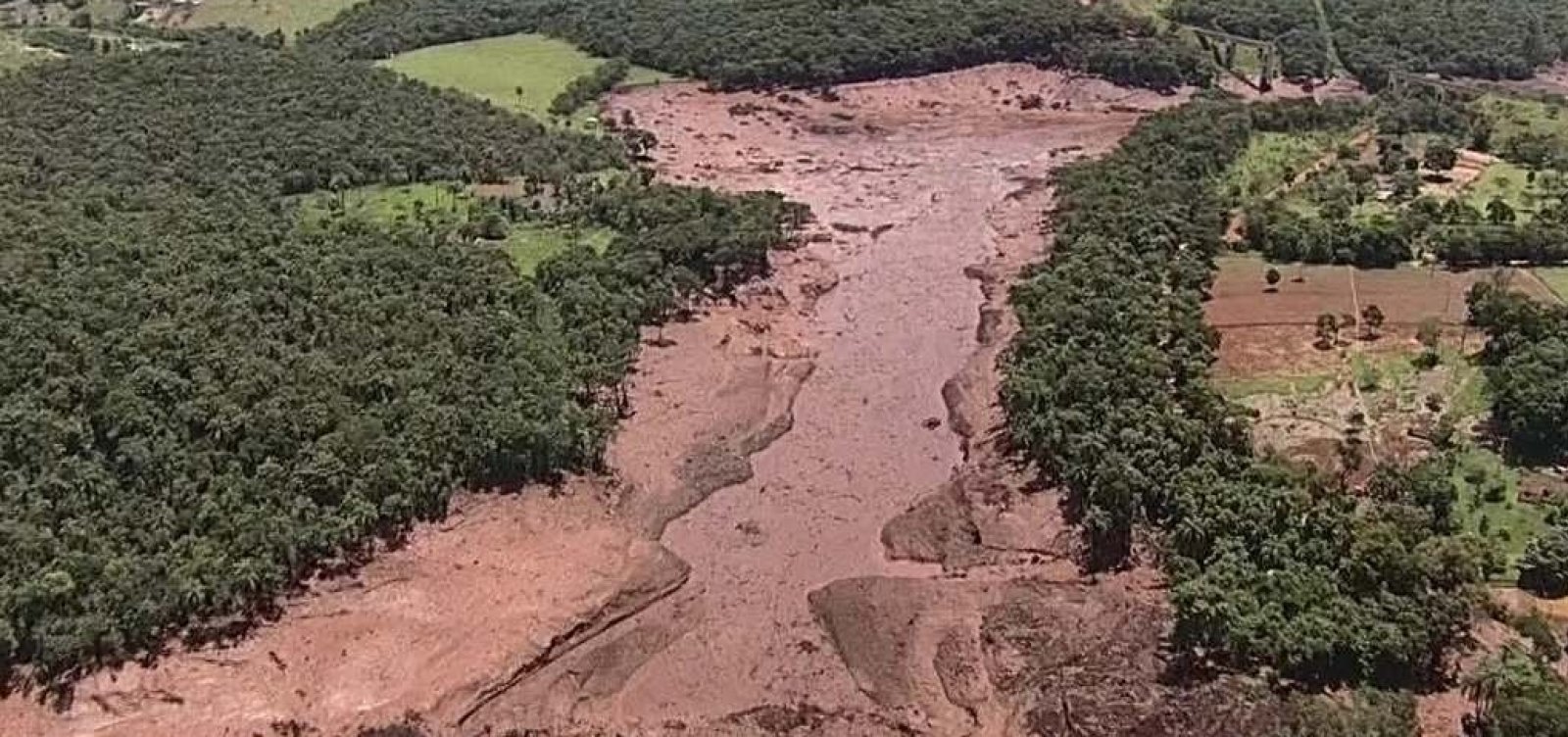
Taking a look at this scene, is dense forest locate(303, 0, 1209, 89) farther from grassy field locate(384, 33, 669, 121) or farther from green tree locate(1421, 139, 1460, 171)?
green tree locate(1421, 139, 1460, 171)

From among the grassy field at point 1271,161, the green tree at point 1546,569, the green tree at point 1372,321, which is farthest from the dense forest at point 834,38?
the green tree at point 1546,569

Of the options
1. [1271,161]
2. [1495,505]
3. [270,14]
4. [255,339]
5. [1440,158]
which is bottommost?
[1495,505]

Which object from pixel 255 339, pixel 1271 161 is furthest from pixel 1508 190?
pixel 255 339

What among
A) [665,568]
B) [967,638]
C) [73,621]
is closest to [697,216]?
[665,568]

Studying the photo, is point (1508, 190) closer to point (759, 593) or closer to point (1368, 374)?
point (1368, 374)

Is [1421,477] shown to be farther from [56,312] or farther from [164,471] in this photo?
[56,312]

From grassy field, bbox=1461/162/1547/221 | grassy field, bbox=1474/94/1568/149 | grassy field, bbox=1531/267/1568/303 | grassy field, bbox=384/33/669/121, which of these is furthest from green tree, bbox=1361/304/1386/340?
grassy field, bbox=384/33/669/121

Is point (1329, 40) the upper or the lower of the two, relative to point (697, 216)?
upper

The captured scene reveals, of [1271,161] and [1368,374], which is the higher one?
[1271,161]
